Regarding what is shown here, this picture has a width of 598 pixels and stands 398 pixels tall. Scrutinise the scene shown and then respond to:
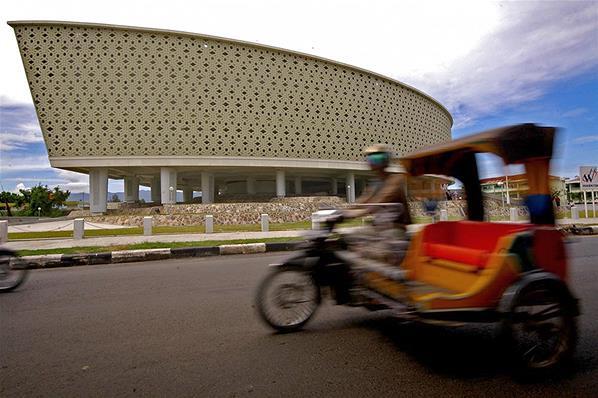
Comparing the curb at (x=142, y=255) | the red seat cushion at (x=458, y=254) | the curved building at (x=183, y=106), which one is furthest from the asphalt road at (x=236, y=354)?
the curved building at (x=183, y=106)

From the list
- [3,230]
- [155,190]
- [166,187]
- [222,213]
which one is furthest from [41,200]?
[3,230]

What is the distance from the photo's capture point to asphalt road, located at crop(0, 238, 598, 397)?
2.18 m

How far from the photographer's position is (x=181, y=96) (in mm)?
38500

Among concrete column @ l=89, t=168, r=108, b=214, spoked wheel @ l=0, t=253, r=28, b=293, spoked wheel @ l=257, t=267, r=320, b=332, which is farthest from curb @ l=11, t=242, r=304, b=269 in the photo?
concrete column @ l=89, t=168, r=108, b=214

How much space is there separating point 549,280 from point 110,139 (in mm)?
40952

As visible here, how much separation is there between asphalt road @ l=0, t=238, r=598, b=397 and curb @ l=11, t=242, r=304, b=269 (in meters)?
3.74

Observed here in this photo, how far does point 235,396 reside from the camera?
2080 millimetres

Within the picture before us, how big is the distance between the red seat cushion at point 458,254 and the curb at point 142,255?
457 cm

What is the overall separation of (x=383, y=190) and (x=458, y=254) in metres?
0.86

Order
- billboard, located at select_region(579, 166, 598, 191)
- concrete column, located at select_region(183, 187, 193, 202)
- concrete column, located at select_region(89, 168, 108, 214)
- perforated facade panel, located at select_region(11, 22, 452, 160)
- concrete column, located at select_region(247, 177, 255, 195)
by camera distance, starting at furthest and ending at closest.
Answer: concrete column, located at select_region(183, 187, 193, 202) → concrete column, located at select_region(247, 177, 255, 195) → concrete column, located at select_region(89, 168, 108, 214) → perforated facade panel, located at select_region(11, 22, 452, 160) → billboard, located at select_region(579, 166, 598, 191)

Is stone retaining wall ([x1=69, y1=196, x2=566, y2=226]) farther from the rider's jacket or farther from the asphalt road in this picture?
the asphalt road

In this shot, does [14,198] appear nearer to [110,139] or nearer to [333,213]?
[110,139]

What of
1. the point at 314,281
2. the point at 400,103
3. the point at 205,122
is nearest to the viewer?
the point at 314,281

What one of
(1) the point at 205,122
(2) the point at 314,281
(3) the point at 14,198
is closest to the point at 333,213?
(2) the point at 314,281
